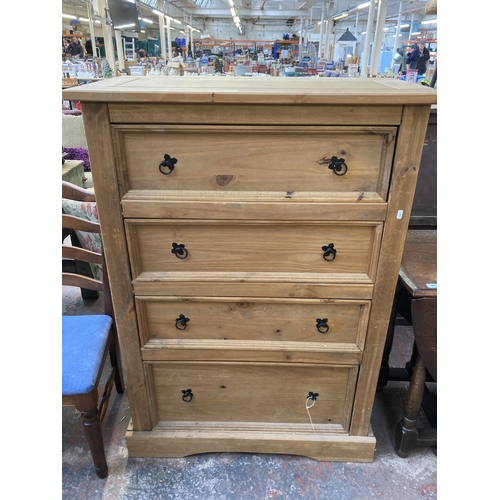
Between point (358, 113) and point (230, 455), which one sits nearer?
point (358, 113)

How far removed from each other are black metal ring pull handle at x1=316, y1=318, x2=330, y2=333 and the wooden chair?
2.61 feet

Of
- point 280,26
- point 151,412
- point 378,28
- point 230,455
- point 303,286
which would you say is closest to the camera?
point 303,286

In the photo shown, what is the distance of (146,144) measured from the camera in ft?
3.59

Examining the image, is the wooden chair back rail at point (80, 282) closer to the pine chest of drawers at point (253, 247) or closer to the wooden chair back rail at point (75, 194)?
the pine chest of drawers at point (253, 247)

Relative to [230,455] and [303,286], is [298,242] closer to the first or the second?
[303,286]

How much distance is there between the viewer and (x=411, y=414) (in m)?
1.53

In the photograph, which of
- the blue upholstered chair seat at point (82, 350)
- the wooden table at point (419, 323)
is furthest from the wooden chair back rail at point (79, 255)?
the wooden table at point (419, 323)

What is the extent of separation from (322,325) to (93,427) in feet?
2.95

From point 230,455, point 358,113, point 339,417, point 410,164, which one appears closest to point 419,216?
point 410,164

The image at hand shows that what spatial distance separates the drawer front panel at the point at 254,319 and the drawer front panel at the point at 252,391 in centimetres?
13

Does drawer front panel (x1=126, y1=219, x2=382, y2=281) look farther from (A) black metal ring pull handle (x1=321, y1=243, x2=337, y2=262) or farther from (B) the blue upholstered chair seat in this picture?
(B) the blue upholstered chair seat

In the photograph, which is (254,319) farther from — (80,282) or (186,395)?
(80,282)

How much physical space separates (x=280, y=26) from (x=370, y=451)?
31.3 m

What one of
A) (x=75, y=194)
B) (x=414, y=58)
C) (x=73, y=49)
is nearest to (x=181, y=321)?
(x=75, y=194)
